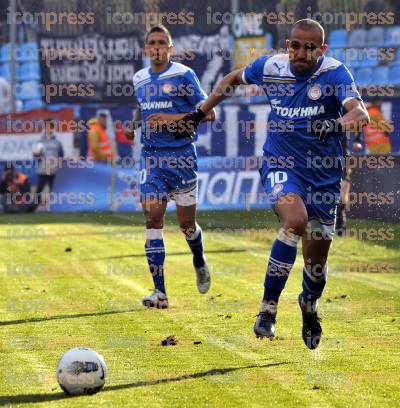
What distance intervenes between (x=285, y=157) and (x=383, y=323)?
2.04 metres

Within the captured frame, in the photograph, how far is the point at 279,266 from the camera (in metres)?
7.89

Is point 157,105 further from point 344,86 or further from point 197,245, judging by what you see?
point 344,86

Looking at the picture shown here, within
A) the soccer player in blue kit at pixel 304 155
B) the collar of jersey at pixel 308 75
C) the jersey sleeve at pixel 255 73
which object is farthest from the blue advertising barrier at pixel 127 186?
the collar of jersey at pixel 308 75

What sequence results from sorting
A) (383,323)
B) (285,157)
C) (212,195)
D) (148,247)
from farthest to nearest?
(212,195)
(148,247)
(383,323)
(285,157)

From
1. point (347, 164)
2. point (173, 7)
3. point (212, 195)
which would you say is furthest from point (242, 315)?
point (173, 7)

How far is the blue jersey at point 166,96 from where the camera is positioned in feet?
36.5

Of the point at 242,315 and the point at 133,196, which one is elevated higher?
the point at 242,315

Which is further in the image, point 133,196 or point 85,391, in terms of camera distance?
point 133,196

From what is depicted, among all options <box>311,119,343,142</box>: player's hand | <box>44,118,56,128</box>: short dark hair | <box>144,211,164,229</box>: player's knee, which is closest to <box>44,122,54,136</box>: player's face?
<box>44,118,56,128</box>: short dark hair

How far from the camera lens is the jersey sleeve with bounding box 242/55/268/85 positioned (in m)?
8.41

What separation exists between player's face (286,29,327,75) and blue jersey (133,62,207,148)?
3083 millimetres

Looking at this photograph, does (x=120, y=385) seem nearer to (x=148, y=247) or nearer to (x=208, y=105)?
(x=208, y=105)

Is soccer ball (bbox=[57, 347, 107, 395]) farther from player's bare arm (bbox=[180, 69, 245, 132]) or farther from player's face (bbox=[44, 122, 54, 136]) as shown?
player's face (bbox=[44, 122, 54, 136])

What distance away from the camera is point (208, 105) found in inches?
342
